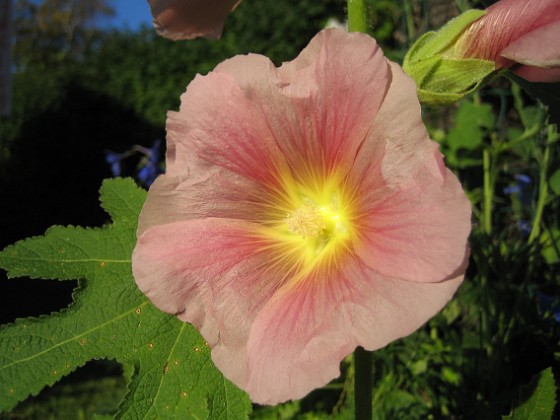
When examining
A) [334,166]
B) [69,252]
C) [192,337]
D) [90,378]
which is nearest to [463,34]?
[334,166]

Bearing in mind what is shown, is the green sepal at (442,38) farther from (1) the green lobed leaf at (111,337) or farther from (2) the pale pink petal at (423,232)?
(1) the green lobed leaf at (111,337)

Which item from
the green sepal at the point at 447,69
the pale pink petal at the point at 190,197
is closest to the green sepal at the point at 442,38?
the green sepal at the point at 447,69

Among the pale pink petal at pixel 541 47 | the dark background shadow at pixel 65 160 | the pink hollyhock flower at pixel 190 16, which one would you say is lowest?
the dark background shadow at pixel 65 160

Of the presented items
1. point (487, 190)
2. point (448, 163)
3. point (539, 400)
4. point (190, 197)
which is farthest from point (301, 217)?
point (448, 163)

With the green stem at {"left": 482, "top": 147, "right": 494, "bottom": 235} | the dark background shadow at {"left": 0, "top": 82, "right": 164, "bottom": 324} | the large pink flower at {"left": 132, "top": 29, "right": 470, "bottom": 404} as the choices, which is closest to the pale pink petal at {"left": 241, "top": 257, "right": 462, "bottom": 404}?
the large pink flower at {"left": 132, "top": 29, "right": 470, "bottom": 404}

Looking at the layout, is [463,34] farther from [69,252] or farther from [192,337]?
[69,252]

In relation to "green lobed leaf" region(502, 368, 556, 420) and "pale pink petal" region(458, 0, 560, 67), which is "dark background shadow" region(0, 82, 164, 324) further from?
"pale pink petal" region(458, 0, 560, 67)

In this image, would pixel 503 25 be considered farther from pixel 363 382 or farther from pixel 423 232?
pixel 363 382
